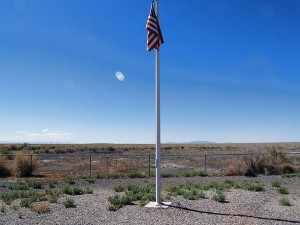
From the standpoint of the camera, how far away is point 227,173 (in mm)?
24875

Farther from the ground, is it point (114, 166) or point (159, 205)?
point (114, 166)

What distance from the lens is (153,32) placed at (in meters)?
12.3

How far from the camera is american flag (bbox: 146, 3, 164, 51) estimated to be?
40.2 feet

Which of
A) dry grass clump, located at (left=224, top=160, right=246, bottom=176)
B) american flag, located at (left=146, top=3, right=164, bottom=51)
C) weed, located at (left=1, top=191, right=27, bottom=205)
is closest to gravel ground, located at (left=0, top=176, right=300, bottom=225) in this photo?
weed, located at (left=1, top=191, right=27, bottom=205)

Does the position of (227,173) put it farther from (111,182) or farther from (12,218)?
(12,218)

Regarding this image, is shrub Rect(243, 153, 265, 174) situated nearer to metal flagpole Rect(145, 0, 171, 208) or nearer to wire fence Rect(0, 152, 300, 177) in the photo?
wire fence Rect(0, 152, 300, 177)

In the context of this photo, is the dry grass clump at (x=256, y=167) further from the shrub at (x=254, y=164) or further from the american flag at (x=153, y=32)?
the american flag at (x=153, y=32)

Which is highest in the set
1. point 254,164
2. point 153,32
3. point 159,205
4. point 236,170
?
point 153,32

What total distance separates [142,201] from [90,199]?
2.27 m

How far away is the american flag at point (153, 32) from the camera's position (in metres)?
12.2

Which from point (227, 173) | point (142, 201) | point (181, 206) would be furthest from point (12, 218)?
point (227, 173)

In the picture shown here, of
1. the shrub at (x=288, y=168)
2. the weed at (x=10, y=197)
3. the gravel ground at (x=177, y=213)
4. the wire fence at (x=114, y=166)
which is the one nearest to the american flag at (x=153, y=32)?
the gravel ground at (x=177, y=213)

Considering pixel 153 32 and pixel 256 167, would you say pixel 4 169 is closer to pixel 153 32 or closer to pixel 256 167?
pixel 256 167

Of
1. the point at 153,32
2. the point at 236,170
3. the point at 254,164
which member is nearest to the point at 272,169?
the point at 254,164
